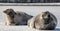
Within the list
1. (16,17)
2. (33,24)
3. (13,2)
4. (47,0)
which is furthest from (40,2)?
(33,24)

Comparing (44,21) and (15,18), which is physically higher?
(44,21)

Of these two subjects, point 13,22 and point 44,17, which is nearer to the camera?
point 44,17

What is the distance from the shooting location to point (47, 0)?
33.2ft

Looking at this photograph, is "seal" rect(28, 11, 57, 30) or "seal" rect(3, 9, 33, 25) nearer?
"seal" rect(28, 11, 57, 30)

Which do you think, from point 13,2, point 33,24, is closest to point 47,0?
point 13,2

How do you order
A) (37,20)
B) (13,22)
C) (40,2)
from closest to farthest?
(37,20) < (13,22) < (40,2)

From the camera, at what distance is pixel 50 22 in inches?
148

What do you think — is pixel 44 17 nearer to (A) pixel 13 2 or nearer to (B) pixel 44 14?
(B) pixel 44 14

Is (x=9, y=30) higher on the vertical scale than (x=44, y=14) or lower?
lower

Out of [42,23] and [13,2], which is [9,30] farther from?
[13,2]

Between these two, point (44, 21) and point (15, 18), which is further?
point (15, 18)

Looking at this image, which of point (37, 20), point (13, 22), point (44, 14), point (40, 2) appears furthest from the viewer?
point (40, 2)

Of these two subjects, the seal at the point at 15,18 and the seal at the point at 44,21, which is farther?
the seal at the point at 15,18

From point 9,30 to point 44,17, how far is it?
1.89 feet
